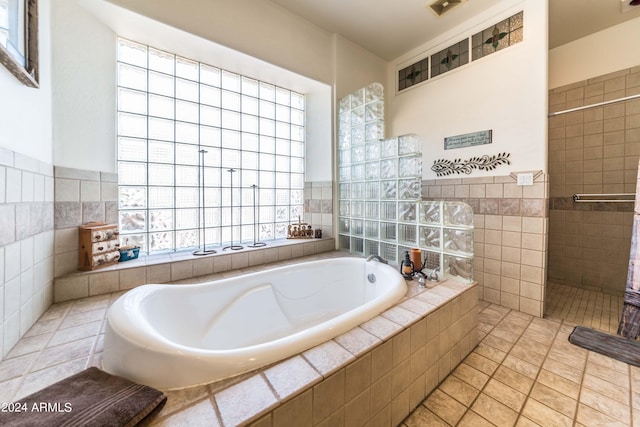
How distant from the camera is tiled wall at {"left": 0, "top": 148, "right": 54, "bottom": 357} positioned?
2.83 ft

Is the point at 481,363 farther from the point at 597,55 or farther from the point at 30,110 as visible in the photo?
the point at 597,55

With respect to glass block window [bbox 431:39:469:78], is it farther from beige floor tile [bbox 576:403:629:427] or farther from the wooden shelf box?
the wooden shelf box

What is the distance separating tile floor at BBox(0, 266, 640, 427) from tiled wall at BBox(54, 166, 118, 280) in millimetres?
286

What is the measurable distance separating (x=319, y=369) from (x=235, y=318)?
2.86 ft

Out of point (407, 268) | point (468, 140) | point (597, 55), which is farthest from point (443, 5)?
point (407, 268)

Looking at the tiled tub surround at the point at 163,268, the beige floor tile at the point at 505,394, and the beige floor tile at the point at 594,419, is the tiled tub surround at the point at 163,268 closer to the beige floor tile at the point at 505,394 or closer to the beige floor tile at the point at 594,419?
the beige floor tile at the point at 505,394

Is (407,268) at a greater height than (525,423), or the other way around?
(407,268)

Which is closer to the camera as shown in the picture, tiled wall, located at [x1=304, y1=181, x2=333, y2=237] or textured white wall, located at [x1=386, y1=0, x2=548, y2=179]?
textured white wall, located at [x1=386, y1=0, x2=548, y2=179]

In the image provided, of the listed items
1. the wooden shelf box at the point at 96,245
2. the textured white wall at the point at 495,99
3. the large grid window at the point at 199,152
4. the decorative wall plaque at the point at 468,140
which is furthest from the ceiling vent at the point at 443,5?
the wooden shelf box at the point at 96,245

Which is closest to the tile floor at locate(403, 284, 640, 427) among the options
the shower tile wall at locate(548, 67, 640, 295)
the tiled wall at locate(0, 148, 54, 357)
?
the shower tile wall at locate(548, 67, 640, 295)

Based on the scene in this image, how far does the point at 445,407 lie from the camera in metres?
1.08

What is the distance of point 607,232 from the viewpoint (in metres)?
2.29

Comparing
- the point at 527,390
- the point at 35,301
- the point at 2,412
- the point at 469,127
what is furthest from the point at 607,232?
the point at 35,301

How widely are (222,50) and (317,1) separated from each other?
3.02 ft
